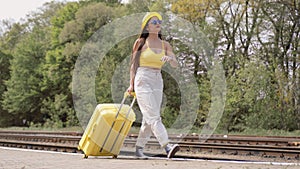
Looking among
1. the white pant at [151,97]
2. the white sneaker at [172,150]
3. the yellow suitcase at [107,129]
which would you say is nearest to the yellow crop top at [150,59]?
the white pant at [151,97]

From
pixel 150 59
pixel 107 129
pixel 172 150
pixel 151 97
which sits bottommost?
pixel 172 150

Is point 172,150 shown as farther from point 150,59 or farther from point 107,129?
point 150,59

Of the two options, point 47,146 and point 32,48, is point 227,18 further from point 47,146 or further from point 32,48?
point 32,48

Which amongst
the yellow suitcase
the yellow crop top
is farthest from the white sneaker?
the yellow crop top

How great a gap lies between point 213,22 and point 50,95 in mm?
20628

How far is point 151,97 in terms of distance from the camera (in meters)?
7.30

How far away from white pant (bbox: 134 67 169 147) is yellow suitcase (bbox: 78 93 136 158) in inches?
10.8

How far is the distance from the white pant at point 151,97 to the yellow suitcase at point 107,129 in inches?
10.8

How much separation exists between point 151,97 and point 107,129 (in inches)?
36.1

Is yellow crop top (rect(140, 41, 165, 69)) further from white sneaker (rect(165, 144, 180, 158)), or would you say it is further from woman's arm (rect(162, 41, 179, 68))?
white sneaker (rect(165, 144, 180, 158))

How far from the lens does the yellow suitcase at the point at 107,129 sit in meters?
7.59

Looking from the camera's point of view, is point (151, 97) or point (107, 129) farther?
point (107, 129)

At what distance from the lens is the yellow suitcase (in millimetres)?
7590

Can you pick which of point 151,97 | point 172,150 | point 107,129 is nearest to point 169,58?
point 151,97
